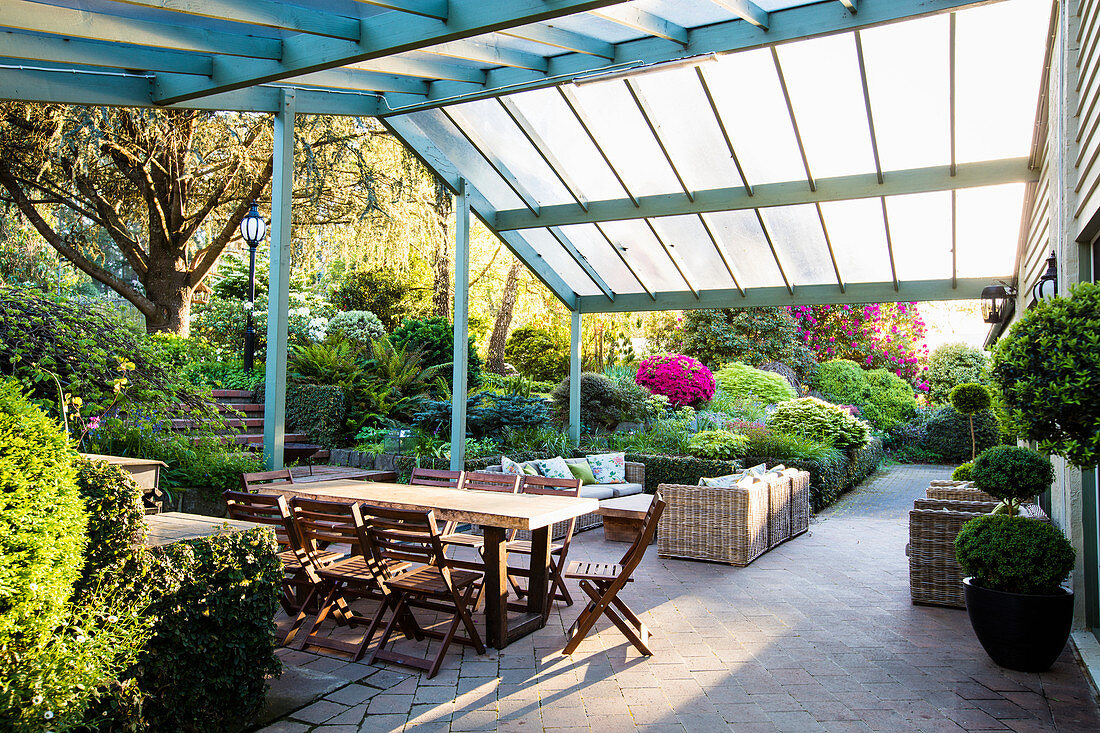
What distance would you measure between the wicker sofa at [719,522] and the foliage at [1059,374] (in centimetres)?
360

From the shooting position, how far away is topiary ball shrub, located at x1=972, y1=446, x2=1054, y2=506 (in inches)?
181

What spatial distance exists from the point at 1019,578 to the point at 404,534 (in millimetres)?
3657

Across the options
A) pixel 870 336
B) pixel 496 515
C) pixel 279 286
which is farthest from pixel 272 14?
pixel 870 336

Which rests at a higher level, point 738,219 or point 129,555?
point 738,219

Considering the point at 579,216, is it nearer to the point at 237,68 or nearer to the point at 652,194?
the point at 652,194

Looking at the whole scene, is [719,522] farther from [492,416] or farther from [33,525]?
[33,525]

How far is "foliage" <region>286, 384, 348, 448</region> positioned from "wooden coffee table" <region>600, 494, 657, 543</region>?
4.21m

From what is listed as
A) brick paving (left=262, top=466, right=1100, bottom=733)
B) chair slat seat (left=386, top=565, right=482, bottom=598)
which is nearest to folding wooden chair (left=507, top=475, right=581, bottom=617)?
brick paving (left=262, top=466, right=1100, bottom=733)

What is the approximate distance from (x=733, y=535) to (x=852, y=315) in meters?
15.1

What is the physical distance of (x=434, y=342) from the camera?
1426cm

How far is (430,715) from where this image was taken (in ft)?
12.0

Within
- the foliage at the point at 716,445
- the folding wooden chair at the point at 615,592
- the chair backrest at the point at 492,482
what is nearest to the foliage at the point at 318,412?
→ the chair backrest at the point at 492,482

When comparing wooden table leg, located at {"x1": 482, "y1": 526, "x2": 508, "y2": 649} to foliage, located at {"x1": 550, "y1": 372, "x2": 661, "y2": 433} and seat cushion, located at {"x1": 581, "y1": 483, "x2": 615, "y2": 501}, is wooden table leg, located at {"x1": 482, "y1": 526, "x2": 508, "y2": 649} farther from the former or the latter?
foliage, located at {"x1": 550, "y1": 372, "x2": 661, "y2": 433}

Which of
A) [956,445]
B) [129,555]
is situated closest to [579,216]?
[129,555]
